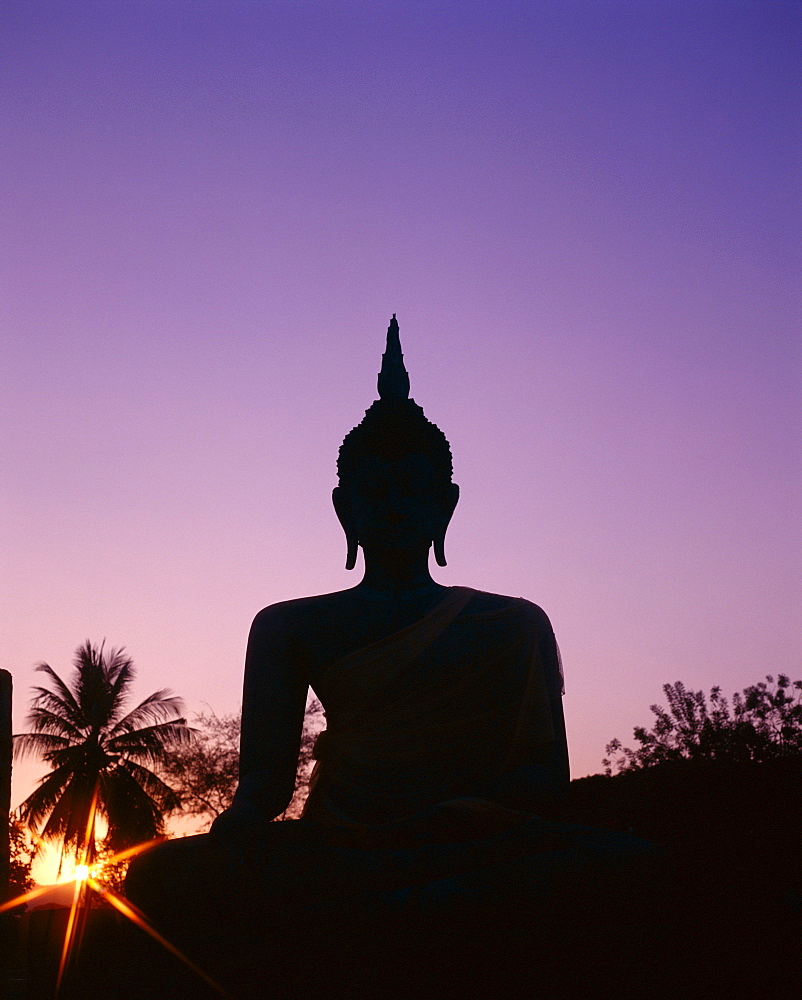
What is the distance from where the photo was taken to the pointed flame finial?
249 inches

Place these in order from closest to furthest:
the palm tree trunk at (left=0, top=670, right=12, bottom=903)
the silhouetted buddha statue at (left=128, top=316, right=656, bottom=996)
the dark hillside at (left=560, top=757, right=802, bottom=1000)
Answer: the silhouetted buddha statue at (left=128, top=316, right=656, bottom=996) < the dark hillside at (left=560, top=757, right=802, bottom=1000) < the palm tree trunk at (left=0, top=670, right=12, bottom=903)

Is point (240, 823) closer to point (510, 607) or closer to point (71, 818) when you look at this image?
point (510, 607)

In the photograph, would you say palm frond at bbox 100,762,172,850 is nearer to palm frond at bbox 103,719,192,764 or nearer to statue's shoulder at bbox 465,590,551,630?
palm frond at bbox 103,719,192,764

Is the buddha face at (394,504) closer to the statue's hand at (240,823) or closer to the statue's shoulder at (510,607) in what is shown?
the statue's shoulder at (510,607)

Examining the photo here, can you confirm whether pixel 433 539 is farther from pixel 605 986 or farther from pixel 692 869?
pixel 692 869

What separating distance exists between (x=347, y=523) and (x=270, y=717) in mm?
1301

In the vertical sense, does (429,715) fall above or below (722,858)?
above

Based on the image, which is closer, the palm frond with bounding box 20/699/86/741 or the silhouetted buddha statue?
the silhouetted buddha statue

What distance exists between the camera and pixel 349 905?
426cm

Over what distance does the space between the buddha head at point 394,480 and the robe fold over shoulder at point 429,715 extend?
56cm

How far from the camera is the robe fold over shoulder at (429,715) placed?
5168 millimetres

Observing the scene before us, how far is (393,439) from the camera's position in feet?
20.1

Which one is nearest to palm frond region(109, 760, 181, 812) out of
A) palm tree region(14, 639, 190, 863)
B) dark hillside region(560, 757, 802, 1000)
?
palm tree region(14, 639, 190, 863)

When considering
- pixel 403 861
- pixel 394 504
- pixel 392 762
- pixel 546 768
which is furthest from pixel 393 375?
pixel 403 861
